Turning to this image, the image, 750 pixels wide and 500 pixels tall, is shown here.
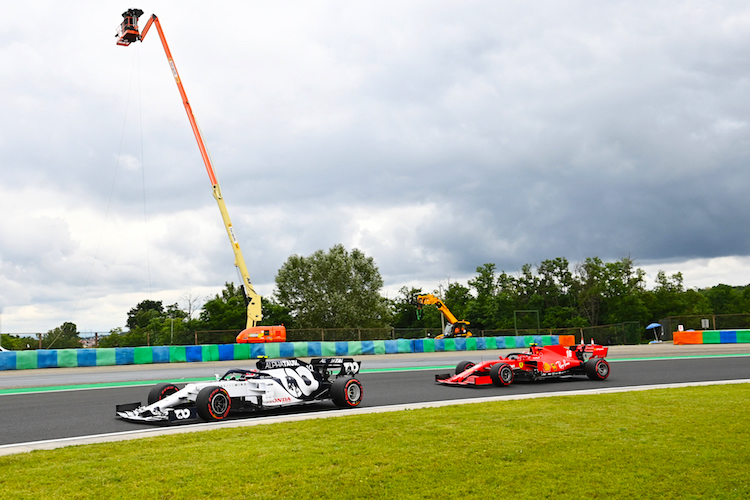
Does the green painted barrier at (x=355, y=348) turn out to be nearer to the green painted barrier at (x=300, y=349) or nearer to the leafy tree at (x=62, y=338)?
the green painted barrier at (x=300, y=349)

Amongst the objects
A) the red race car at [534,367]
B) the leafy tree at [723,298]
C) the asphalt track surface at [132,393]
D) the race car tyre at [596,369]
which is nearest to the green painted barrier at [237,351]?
the asphalt track surface at [132,393]

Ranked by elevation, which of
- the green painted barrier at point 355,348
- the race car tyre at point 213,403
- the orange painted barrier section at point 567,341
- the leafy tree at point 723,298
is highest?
the leafy tree at point 723,298

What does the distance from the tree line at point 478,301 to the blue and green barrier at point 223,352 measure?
17310 mm

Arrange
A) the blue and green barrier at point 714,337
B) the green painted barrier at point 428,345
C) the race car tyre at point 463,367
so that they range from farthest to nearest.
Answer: the green painted barrier at point 428,345
the blue and green barrier at point 714,337
the race car tyre at point 463,367

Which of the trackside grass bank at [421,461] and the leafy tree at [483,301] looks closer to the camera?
the trackside grass bank at [421,461]

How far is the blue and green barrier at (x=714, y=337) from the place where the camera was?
39719 millimetres

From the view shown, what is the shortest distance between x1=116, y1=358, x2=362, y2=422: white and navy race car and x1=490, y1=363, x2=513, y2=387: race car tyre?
185 inches

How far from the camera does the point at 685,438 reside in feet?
27.8

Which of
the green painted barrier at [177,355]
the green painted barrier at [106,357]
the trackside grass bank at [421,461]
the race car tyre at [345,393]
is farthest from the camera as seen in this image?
the green painted barrier at [177,355]

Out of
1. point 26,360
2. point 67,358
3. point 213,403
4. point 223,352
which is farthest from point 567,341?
point 213,403

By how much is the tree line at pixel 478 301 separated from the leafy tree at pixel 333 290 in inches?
4.6

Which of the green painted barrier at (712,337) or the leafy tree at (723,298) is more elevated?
the leafy tree at (723,298)

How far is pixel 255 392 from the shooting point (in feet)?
39.8

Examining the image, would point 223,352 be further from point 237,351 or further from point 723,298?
point 723,298
